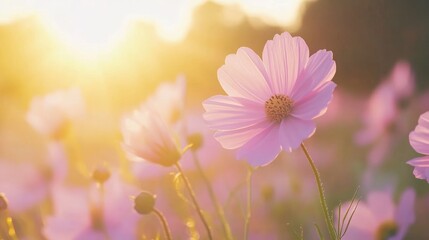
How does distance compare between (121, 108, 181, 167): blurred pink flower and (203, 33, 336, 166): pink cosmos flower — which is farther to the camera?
(121, 108, 181, 167): blurred pink flower

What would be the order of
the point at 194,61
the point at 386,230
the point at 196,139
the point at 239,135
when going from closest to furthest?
1. the point at 239,135
2. the point at 386,230
3. the point at 196,139
4. the point at 194,61

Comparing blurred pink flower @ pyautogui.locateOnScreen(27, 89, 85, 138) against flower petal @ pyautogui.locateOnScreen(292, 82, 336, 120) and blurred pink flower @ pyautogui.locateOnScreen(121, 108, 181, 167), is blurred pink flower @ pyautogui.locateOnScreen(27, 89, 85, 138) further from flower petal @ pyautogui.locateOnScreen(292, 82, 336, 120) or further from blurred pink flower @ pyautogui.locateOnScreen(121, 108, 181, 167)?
A: flower petal @ pyautogui.locateOnScreen(292, 82, 336, 120)

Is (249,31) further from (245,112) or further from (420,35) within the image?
(245,112)

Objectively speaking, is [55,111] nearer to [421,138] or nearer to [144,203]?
[144,203]

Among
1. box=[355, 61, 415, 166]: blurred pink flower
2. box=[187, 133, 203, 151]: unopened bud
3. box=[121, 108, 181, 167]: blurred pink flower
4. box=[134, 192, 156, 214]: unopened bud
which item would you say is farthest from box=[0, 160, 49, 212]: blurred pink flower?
box=[355, 61, 415, 166]: blurred pink flower

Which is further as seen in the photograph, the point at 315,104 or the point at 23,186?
the point at 23,186

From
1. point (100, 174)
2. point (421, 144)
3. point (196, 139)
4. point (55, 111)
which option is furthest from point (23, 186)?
point (421, 144)
